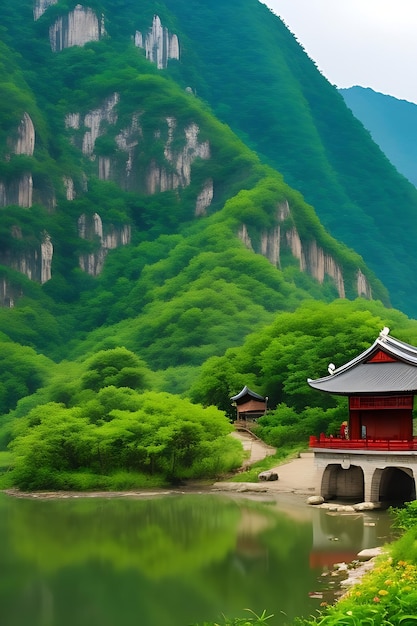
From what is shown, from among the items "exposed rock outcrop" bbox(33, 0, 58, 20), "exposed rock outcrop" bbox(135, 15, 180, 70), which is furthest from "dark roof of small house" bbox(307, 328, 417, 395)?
"exposed rock outcrop" bbox(33, 0, 58, 20)

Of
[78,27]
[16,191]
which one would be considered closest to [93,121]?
[78,27]

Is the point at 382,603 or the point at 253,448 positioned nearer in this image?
the point at 382,603

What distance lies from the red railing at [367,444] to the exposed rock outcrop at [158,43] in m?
141

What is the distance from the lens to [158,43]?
166 metres

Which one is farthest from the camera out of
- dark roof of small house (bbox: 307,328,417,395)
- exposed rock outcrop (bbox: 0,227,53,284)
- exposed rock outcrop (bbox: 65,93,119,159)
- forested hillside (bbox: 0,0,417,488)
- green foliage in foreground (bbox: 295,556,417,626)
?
exposed rock outcrop (bbox: 65,93,119,159)

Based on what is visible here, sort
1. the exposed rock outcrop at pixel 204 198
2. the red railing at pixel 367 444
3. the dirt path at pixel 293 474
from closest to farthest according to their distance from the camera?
the red railing at pixel 367 444 < the dirt path at pixel 293 474 < the exposed rock outcrop at pixel 204 198

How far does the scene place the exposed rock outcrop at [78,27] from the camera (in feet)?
503

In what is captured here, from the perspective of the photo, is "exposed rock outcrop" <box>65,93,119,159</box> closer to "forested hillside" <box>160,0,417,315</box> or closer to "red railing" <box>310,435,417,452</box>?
"forested hillside" <box>160,0,417,315</box>

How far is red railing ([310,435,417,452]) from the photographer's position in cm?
2977

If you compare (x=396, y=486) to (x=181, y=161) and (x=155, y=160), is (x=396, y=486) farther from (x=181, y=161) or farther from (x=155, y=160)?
(x=155, y=160)

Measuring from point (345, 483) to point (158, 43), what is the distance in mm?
145401

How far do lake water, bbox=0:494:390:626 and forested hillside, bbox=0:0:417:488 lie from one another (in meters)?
7.89

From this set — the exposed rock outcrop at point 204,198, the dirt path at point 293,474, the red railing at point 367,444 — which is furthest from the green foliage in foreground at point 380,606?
the exposed rock outcrop at point 204,198

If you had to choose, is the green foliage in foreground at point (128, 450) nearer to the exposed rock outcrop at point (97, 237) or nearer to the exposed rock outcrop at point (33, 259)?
the exposed rock outcrop at point (33, 259)
